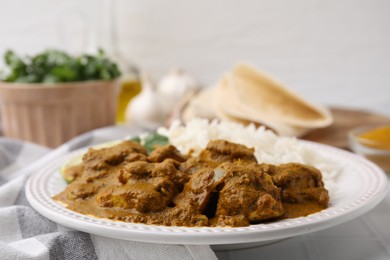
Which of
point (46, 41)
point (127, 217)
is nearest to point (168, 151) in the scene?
point (127, 217)

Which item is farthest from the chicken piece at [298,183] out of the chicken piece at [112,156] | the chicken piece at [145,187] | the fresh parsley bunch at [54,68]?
the fresh parsley bunch at [54,68]

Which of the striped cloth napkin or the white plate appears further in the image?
the striped cloth napkin

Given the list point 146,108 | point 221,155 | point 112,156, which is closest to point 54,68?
point 146,108

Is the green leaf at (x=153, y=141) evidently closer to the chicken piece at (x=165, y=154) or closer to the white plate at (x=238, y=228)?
the chicken piece at (x=165, y=154)

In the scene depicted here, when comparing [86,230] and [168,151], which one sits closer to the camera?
[86,230]

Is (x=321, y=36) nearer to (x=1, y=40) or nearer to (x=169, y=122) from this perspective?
(x=169, y=122)

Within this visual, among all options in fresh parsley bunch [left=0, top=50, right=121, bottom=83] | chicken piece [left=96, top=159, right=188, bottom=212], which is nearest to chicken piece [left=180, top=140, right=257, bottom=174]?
chicken piece [left=96, top=159, right=188, bottom=212]

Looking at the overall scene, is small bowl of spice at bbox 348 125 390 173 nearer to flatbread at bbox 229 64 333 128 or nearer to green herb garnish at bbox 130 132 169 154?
flatbread at bbox 229 64 333 128
